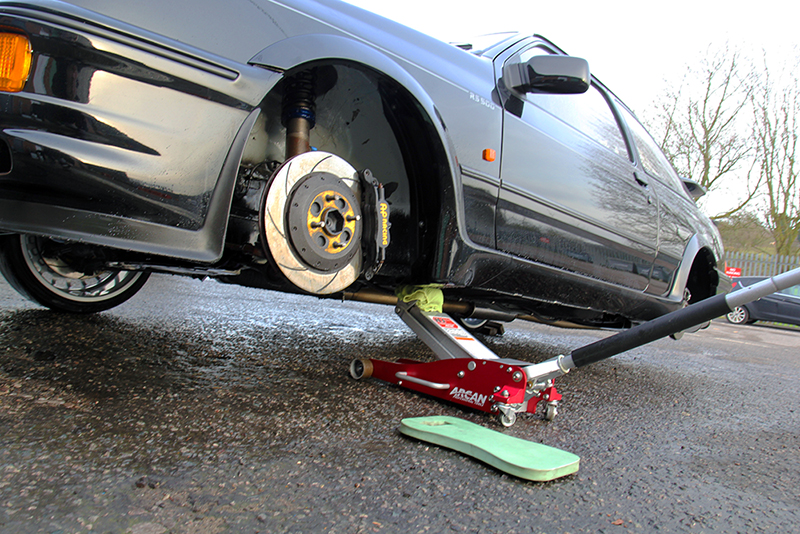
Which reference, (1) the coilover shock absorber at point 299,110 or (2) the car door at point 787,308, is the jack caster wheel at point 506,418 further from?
(2) the car door at point 787,308

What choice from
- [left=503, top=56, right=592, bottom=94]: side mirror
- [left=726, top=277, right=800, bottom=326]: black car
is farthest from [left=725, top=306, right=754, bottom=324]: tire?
[left=503, top=56, right=592, bottom=94]: side mirror

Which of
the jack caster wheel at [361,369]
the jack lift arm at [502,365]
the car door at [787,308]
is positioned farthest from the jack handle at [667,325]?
the car door at [787,308]

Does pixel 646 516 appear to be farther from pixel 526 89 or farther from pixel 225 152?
pixel 526 89

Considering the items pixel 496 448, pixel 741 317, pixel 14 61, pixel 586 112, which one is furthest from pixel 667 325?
pixel 741 317

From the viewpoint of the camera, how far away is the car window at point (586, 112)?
8.07ft

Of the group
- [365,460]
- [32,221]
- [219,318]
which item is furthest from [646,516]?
[219,318]

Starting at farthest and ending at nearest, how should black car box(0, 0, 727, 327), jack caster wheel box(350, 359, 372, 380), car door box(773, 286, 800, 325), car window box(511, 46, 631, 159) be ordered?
car door box(773, 286, 800, 325) → car window box(511, 46, 631, 159) → jack caster wheel box(350, 359, 372, 380) → black car box(0, 0, 727, 327)

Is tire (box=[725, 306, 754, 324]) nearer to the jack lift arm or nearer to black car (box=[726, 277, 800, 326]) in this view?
black car (box=[726, 277, 800, 326])

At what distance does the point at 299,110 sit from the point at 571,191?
1363mm

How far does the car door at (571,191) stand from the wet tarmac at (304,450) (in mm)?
664

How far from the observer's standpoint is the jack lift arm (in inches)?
58.6

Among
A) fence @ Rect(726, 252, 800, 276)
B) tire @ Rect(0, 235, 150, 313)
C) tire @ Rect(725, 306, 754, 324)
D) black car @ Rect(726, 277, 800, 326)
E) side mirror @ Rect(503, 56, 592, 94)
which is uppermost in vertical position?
side mirror @ Rect(503, 56, 592, 94)

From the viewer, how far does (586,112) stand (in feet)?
9.36

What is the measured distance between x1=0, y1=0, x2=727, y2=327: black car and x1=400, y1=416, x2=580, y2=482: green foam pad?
51 cm
